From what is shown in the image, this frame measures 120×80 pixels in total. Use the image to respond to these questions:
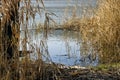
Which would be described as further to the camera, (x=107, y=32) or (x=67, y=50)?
(x=67, y=50)

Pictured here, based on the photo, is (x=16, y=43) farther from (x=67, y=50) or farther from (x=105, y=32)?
(x=67, y=50)

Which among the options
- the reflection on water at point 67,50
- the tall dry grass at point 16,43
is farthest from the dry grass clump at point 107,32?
the tall dry grass at point 16,43

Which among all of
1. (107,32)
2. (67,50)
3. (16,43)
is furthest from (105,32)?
(16,43)

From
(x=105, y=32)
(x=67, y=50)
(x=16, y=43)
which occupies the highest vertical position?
(x=16, y=43)

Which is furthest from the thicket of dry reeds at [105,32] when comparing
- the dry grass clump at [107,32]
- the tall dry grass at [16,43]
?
the tall dry grass at [16,43]

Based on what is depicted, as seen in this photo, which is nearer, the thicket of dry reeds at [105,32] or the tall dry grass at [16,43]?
the tall dry grass at [16,43]

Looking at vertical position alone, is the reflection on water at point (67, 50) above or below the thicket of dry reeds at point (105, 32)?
below

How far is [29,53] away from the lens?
15.1ft

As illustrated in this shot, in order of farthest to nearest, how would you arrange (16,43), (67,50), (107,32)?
(67,50) → (107,32) → (16,43)

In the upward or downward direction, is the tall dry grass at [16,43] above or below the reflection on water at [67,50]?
above

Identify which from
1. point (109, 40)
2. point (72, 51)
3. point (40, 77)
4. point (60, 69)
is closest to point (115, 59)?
point (109, 40)

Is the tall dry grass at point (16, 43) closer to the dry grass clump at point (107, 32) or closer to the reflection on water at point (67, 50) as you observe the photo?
the reflection on water at point (67, 50)

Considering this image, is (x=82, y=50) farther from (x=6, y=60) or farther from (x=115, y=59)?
(x=6, y=60)

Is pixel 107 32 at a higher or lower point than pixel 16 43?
lower
